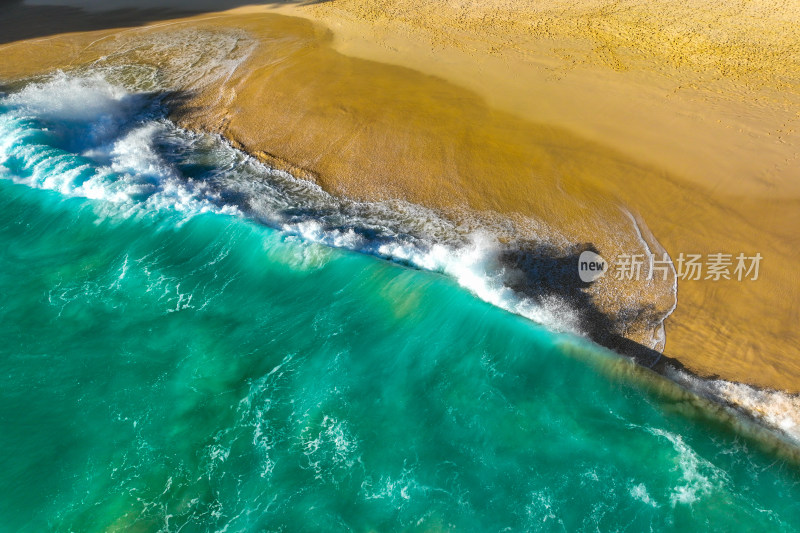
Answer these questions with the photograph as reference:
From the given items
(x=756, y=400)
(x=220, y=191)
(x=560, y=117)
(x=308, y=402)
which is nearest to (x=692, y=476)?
(x=756, y=400)

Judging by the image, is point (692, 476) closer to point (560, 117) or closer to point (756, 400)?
point (756, 400)

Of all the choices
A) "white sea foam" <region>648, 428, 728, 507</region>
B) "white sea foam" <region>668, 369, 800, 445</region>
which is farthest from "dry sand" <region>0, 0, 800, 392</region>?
"white sea foam" <region>648, 428, 728, 507</region>

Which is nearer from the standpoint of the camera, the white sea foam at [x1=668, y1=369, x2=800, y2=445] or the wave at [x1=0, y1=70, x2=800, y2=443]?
the white sea foam at [x1=668, y1=369, x2=800, y2=445]

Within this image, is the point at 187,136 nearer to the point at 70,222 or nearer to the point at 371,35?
the point at 70,222

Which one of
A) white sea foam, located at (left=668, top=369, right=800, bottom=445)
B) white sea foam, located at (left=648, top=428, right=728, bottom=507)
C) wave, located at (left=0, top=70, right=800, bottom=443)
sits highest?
wave, located at (left=0, top=70, right=800, bottom=443)

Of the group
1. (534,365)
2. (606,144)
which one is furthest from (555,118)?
(534,365)

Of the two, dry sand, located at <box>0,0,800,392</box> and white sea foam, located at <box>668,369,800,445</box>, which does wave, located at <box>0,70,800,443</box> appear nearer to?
white sea foam, located at <box>668,369,800,445</box>

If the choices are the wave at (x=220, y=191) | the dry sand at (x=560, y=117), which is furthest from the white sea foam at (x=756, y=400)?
the dry sand at (x=560, y=117)

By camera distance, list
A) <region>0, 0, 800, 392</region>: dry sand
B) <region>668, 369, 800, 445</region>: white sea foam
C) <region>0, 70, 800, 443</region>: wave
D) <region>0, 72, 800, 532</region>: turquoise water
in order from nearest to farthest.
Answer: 1. <region>0, 72, 800, 532</region>: turquoise water
2. <region>668, 369, 800, 445</region>: white sea foam
3. <region>0, 70, 800, 443</region>: wave
4. <region>0, 0, 800, 392</region>: dry sand
